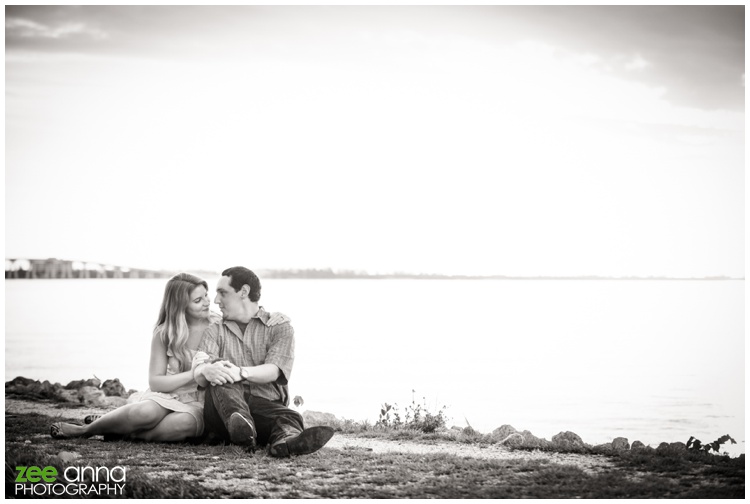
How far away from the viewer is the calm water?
8898mm

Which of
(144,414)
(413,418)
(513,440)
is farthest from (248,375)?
(513,440)

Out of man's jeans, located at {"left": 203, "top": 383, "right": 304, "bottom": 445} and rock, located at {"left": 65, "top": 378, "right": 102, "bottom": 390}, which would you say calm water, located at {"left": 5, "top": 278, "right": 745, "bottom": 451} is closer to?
rock, located at {"left": 65, "top": 378, "right": 102, "bottom": 390}

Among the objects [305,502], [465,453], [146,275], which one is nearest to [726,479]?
[465,453]

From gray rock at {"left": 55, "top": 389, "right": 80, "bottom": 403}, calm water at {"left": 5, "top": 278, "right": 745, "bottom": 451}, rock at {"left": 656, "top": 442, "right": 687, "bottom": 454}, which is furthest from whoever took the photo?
gray rock at {"left": 55, "top": 389, "right": 80, "bottom": 403}

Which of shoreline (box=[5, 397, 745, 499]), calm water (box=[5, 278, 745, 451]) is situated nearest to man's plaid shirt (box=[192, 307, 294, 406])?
shoreline (box=[5, 397, 745, 499])

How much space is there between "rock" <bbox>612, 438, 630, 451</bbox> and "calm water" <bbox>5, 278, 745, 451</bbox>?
73 cm

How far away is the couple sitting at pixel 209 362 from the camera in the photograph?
707 centimetres

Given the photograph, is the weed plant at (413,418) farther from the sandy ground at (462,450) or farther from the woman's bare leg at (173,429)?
the woman's bare leg at (173,429)

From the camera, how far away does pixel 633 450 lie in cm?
748

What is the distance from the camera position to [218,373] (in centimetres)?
688

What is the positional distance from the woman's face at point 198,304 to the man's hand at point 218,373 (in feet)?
1.89

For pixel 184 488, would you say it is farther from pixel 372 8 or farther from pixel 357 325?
pixel 372 8

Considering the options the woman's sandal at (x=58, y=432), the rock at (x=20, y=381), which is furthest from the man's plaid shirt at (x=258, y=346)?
the rock at (x=20, y=381)

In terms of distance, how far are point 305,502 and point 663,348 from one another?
4924 millimetres
